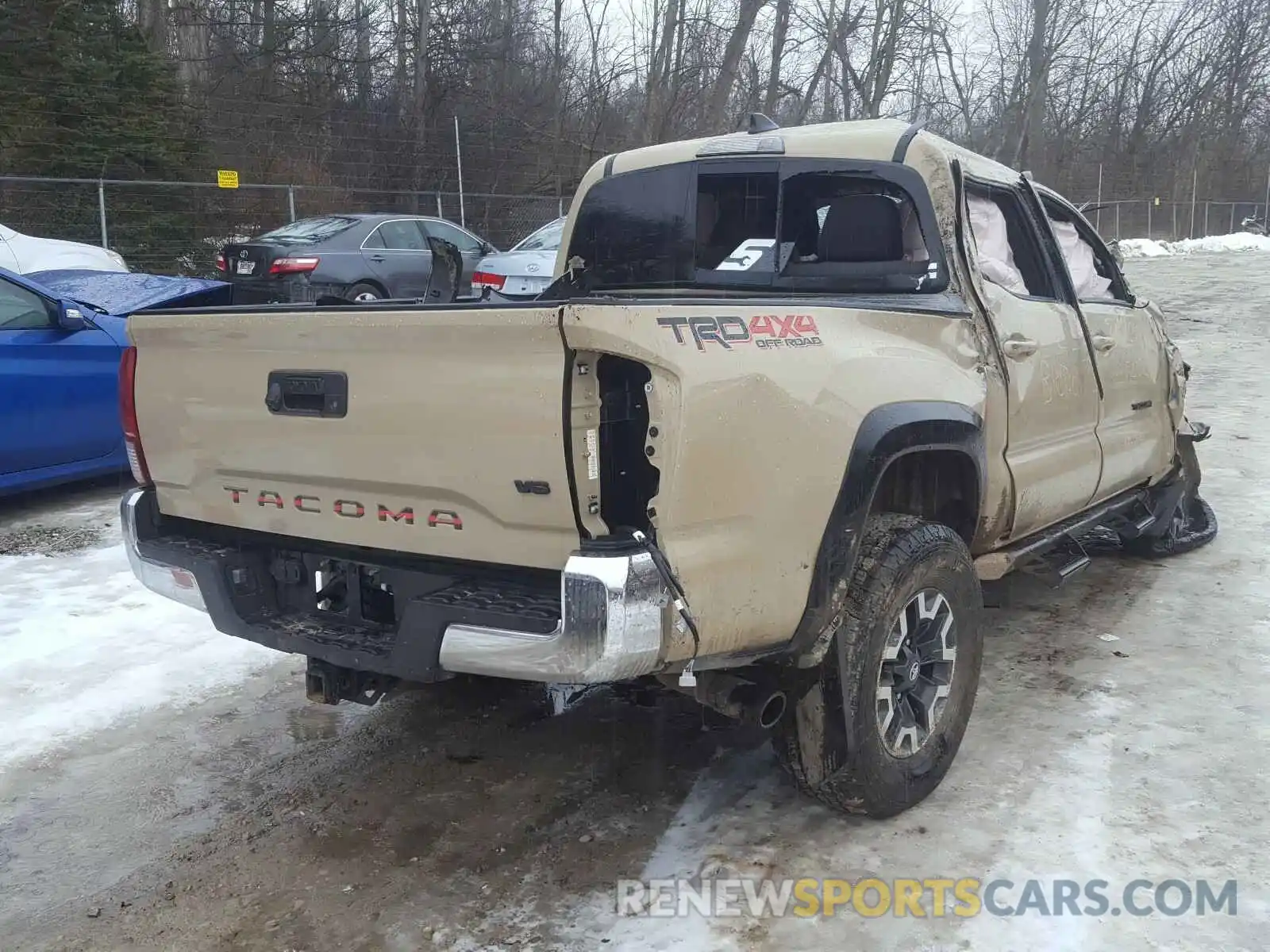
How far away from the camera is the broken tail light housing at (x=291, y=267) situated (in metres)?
12.3

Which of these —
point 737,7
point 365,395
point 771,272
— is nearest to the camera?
point 365,395

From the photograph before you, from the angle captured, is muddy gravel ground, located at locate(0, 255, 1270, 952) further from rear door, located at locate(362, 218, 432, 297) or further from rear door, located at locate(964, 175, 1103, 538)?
rear door, located at locate(362, 218, 432, 297)

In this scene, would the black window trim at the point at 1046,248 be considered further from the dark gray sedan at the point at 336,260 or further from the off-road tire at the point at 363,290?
the off-road tire at the point at 363,290

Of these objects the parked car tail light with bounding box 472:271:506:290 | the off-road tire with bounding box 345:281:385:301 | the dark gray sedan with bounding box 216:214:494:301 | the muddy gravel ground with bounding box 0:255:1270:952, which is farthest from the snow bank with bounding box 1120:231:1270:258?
the muddy gravel ground with bounding box 0:255:1270:952

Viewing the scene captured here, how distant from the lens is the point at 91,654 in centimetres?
469

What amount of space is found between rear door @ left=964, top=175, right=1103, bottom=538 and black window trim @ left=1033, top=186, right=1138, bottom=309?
28 cm

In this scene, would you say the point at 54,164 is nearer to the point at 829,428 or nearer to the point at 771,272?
the point at 771,272

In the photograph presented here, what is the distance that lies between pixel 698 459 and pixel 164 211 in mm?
17260

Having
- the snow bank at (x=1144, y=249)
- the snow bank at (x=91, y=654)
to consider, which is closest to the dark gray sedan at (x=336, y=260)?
the snow bank at (x=91, y=654)

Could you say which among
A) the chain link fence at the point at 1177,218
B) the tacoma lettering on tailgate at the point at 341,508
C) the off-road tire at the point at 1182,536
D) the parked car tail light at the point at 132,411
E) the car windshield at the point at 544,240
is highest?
the chain link fence at the point at 1177,218

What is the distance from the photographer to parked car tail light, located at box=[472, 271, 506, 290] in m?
12.4

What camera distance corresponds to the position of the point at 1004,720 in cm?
400

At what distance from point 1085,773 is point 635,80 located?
86.1 ft

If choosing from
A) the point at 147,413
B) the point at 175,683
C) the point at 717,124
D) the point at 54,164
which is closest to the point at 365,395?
the point at 147,413
